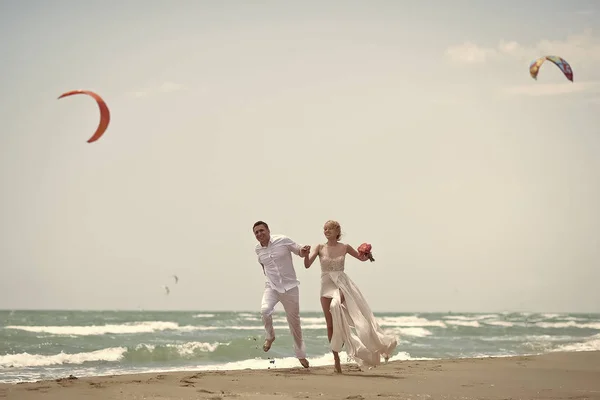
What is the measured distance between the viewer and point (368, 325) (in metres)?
11.1

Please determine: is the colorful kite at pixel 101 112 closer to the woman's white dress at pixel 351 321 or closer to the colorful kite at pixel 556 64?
the woman's white dress at pixel 351 321

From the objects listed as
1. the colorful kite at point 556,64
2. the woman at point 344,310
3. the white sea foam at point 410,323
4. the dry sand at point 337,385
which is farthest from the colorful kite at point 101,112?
the white sea foam at point 410,323

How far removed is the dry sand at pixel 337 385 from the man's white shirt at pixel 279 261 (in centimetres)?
120

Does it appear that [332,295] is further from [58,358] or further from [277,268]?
[58,358]

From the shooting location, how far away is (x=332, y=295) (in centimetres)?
1123

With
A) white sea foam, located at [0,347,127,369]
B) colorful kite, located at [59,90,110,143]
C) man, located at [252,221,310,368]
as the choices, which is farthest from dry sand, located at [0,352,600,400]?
white sea foam, located at [0,347,127,369]

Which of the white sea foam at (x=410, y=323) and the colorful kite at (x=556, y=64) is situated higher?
the colorful kite at (x=556, y=64)

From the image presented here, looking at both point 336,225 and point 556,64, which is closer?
point 336,225

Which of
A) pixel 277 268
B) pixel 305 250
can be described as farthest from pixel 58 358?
pixel 305 250

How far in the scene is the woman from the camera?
434 inches

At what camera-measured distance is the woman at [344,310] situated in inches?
434

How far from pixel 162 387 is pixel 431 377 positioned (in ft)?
12.1

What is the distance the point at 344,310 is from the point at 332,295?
262mm

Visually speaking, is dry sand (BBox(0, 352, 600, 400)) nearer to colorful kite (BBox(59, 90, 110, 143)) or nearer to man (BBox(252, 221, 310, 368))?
man (BBox(252, 221, 310, 368))
